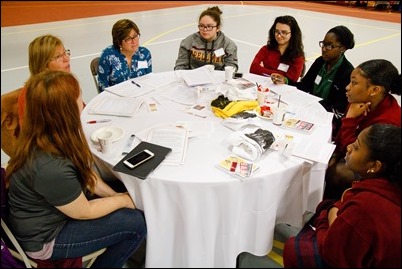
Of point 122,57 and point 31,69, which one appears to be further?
point 122,57

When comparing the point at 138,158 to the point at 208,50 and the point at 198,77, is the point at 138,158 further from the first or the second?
the point at 208,50

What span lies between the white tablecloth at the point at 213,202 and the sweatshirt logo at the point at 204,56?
1874 millimetres

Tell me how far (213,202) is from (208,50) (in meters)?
2.40

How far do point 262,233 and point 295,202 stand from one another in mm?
314

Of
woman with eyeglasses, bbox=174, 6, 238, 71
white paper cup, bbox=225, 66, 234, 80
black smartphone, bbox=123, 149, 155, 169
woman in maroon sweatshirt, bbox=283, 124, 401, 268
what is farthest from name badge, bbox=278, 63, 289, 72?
black smartphone, bbox=123, 149, 155, 169

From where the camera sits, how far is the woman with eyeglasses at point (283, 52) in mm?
3318

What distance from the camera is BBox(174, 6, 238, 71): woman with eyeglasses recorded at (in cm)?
356

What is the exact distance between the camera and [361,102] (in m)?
2.28

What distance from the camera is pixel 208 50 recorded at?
3.65 metres

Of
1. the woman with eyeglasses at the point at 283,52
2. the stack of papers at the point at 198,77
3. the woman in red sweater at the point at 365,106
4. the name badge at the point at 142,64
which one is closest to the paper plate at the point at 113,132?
the stack of papers at the point at 198,77

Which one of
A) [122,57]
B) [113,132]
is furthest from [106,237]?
[122,57]

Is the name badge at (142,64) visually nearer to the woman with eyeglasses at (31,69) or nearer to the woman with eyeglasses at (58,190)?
the woman with eyeglasses at (31,69)

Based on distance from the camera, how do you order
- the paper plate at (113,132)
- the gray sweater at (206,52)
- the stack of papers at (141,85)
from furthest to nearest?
the gray sweater at (206,52) < the stack of papers at (141,85) < the paper plate at (113,132)

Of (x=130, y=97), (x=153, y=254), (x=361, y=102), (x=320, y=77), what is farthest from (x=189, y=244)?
(x=320, y=77)
